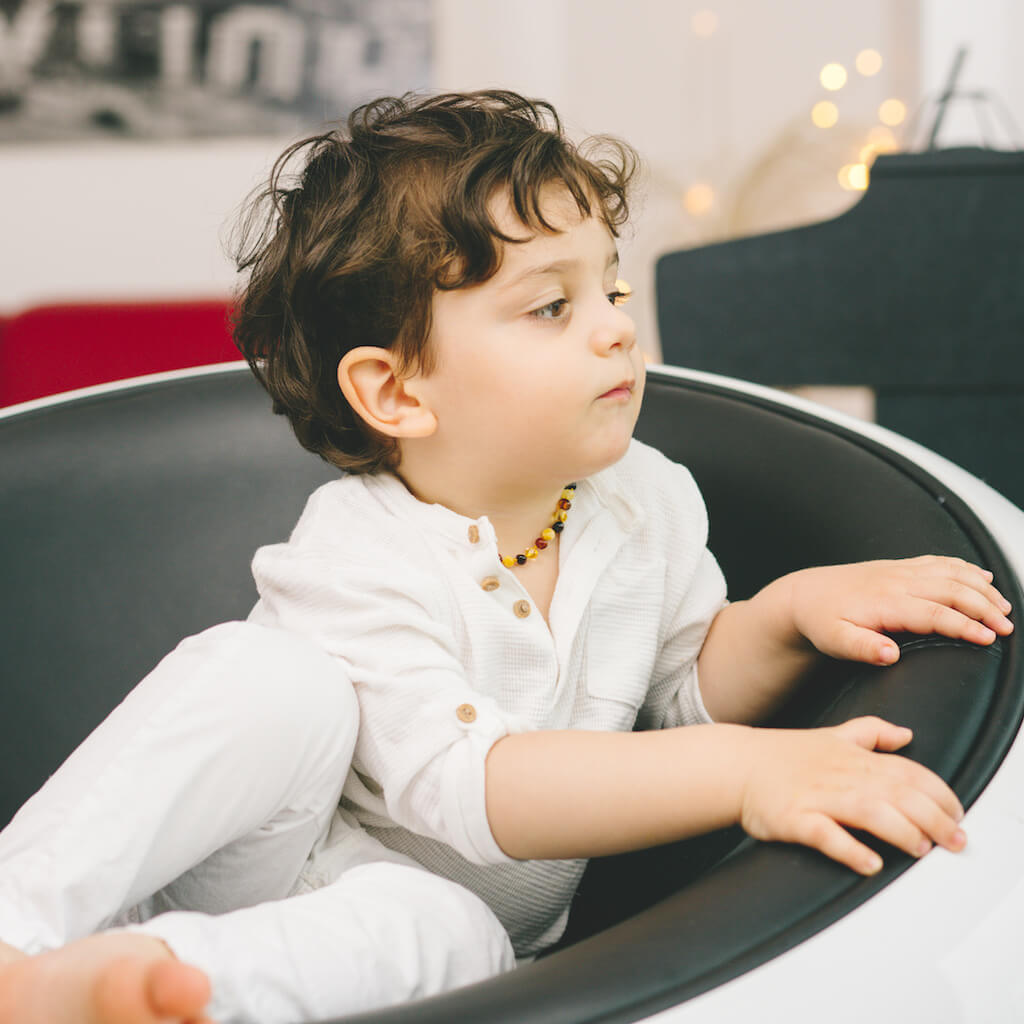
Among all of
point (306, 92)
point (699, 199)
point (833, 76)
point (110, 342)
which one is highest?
point (833, 76)

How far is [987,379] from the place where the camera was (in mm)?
1379

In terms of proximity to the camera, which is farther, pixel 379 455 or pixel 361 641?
pixel 379 455

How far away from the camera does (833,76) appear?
84.5 inches

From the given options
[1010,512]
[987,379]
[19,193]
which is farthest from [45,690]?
[19,193]

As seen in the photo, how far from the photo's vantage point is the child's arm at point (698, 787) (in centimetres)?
43

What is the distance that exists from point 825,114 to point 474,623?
1.86m

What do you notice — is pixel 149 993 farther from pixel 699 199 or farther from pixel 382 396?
pixel 699 199

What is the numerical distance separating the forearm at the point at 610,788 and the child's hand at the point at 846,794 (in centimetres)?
2

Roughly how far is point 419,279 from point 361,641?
8.3 inches

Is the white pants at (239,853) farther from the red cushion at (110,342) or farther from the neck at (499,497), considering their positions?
the red cushion at (110,342)

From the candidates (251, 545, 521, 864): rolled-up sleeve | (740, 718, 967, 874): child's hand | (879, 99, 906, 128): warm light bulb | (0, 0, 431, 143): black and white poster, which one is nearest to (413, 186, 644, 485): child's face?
(251, 545, 521, 864): rolled-up sleeve

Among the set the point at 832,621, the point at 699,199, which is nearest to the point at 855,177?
the point at 699,199

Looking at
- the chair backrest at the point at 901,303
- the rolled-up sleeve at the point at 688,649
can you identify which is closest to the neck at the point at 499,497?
the rolled-up sleeve at the point at 688,649

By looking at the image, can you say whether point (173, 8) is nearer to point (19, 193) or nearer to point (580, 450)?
point (19, 193)
